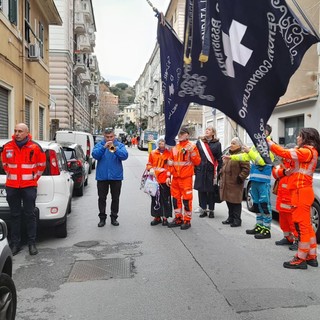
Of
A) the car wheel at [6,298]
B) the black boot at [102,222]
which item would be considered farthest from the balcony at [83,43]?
the car wheel at [6,298]

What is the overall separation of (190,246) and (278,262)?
56.0 inches

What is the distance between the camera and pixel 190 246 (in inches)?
257

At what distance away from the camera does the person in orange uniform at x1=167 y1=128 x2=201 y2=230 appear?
766cm

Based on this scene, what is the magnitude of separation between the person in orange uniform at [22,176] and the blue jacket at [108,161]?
5.62 ft

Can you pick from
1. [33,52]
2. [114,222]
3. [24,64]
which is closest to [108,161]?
[114,222]

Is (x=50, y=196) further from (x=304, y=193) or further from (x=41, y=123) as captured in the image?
(x=41, y=123)

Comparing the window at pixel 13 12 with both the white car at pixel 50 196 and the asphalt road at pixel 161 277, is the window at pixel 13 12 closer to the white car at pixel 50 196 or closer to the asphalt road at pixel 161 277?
the white car at pixel 50 196

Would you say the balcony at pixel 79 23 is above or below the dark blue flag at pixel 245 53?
above

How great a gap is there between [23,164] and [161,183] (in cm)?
291

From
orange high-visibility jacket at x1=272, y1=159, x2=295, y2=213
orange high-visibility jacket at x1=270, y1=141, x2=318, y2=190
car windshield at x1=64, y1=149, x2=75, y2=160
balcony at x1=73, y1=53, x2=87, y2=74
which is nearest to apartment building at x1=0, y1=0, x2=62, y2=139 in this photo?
car windshield at x1=64, y1=149, x2=75, y2=160

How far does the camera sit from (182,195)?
25.5 ft

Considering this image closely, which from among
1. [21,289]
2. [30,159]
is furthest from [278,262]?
[30,159]

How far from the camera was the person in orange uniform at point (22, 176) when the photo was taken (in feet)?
19.7

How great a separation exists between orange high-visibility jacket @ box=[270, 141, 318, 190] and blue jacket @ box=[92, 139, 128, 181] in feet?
11.0
